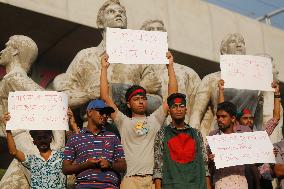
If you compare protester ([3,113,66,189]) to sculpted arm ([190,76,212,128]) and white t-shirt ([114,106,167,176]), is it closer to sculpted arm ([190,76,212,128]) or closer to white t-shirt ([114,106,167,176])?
white t-shirt ([114,106,167,176])

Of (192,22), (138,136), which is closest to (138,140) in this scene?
(138,136)

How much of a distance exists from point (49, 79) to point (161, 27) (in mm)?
2714

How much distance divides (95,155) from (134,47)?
1434mm

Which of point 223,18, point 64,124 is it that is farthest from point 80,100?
point 223,18

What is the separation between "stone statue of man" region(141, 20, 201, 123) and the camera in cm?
735

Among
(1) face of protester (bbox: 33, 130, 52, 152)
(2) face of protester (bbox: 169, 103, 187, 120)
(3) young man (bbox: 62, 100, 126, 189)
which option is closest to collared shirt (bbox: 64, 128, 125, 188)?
(3) young man (bbox: 62, 100, 126, 189)

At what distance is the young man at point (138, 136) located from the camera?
5.14 m

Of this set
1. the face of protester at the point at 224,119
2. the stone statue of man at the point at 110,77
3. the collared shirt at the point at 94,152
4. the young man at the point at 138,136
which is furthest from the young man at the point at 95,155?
the stone statue of man at the point at 110,77

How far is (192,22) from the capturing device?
11109mm

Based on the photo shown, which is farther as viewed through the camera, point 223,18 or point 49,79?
point 223,18

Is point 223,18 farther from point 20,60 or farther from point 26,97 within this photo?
point 26,97

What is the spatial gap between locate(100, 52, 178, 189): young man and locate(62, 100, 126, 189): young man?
12.3 inches

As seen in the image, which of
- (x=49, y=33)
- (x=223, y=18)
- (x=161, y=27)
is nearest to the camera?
(x=161, y=27)

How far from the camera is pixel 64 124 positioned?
18.0ft
